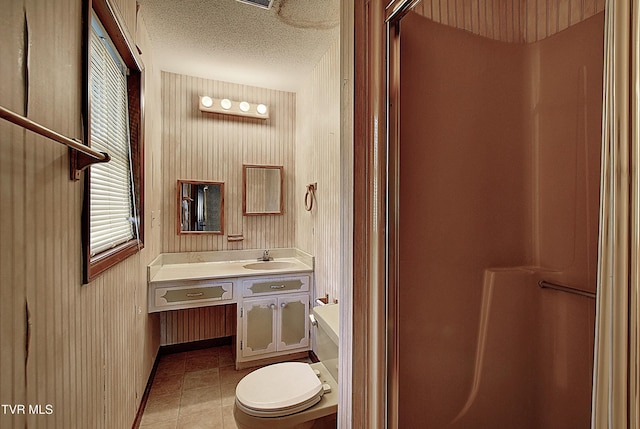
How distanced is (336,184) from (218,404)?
1726 mm

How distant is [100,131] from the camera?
1.35 meters

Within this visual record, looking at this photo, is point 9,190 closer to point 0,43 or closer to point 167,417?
point 0,43

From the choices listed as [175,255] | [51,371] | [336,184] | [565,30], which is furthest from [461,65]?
[175,255]

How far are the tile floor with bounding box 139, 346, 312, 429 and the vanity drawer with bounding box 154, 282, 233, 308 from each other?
2.00 feet

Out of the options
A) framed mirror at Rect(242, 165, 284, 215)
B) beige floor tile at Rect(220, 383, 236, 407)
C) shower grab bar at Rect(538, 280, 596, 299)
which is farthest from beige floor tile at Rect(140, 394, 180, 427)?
shower grab bar at Rect(538, 280, 596, 299)

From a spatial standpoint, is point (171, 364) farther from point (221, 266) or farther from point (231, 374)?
point (221, 266)

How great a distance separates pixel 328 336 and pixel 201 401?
47.3 inches

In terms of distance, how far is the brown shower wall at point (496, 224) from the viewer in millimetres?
1127

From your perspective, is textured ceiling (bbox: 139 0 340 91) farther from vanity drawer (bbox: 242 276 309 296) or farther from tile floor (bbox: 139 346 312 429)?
tile floor (bbox: 139 346 312 429)

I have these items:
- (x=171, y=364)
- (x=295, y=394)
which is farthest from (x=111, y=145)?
(x=171, y=364)

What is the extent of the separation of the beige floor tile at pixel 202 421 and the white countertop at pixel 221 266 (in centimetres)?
91

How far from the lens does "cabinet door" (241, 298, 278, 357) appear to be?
2.48 meters

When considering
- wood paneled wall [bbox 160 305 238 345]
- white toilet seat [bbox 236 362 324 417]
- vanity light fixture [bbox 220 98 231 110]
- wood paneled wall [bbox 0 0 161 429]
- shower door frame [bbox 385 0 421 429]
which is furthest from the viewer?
vanity light fixture [bbox 220 98 231 110]

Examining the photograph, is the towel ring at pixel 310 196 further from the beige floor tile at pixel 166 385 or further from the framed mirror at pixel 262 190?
the beige floor tile at pixel 166 385
